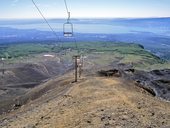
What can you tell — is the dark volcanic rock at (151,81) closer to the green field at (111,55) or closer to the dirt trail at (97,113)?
the dirt trail at (97,113)

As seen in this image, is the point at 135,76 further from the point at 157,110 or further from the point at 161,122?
the point at 161,122

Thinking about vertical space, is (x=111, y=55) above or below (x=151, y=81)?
below

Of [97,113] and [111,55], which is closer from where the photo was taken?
[97,113]

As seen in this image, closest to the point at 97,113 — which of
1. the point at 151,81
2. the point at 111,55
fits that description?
the point at 151,81

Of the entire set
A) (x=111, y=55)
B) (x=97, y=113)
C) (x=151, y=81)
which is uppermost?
(x=97, y=113)

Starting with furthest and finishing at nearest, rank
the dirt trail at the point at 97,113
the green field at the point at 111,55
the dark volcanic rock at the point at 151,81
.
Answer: the green field at the point at 111,55 → the dark volcanic rock at the point at 151,81 → the dirt trail at the point at 97,113

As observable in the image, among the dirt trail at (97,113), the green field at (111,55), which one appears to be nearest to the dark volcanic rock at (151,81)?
the dirt trail at (97,113)

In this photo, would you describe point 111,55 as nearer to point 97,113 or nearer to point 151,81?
point 151,81

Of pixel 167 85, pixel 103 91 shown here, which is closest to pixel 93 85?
pixel 103 91

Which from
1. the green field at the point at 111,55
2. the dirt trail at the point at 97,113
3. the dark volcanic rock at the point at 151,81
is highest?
the dirt trail at the point at 97,113

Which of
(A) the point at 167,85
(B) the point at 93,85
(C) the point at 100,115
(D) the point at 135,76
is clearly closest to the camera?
(C) the point at 100,115

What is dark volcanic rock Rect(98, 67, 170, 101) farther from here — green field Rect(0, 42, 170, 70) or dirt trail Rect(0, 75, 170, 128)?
green field Rect(0, 42, 170, 70)
